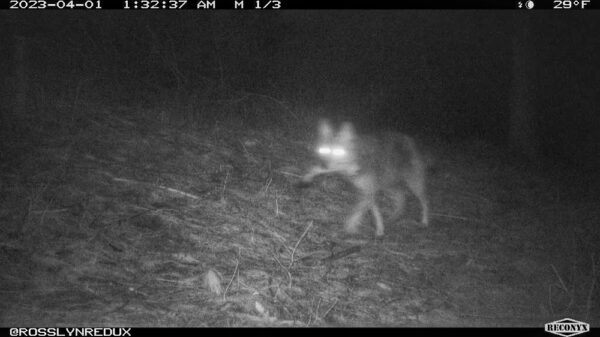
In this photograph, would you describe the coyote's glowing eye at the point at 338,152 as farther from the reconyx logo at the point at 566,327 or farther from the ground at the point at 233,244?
the reconyx logo at the point at 566,327

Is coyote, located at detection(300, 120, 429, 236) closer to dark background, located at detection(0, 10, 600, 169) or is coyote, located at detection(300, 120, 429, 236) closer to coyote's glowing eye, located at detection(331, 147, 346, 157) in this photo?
coyote's glowing eye, located at detection(331, 147, 346, 157)

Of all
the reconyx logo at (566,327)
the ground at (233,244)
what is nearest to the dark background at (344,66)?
the ground at (233,244)

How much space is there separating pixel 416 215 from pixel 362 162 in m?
1.43

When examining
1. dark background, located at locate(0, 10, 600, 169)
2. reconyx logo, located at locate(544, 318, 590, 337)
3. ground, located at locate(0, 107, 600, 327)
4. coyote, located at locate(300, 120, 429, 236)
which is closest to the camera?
ground, located at locate(0, 107, 600, 327)

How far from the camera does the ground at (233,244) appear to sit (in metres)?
4.38

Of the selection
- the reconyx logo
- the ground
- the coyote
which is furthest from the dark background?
the reconyx logo

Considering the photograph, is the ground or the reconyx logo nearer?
the ground

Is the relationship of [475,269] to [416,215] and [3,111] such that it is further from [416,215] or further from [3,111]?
[3,111]

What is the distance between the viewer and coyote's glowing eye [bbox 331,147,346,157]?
7159 mm

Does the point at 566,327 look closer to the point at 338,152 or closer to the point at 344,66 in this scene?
the point at 338,152

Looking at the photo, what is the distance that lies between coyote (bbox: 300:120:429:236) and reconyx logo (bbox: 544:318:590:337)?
259 centimetres

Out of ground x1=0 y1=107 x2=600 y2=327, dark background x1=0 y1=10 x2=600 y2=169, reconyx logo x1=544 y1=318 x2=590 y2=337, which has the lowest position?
reconyx logo x1=544 y1=318 x2=590 y2=337

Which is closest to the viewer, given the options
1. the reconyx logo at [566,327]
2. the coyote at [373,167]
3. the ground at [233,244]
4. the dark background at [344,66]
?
the ground at [233,244]

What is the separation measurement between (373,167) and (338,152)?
573 millimetres
